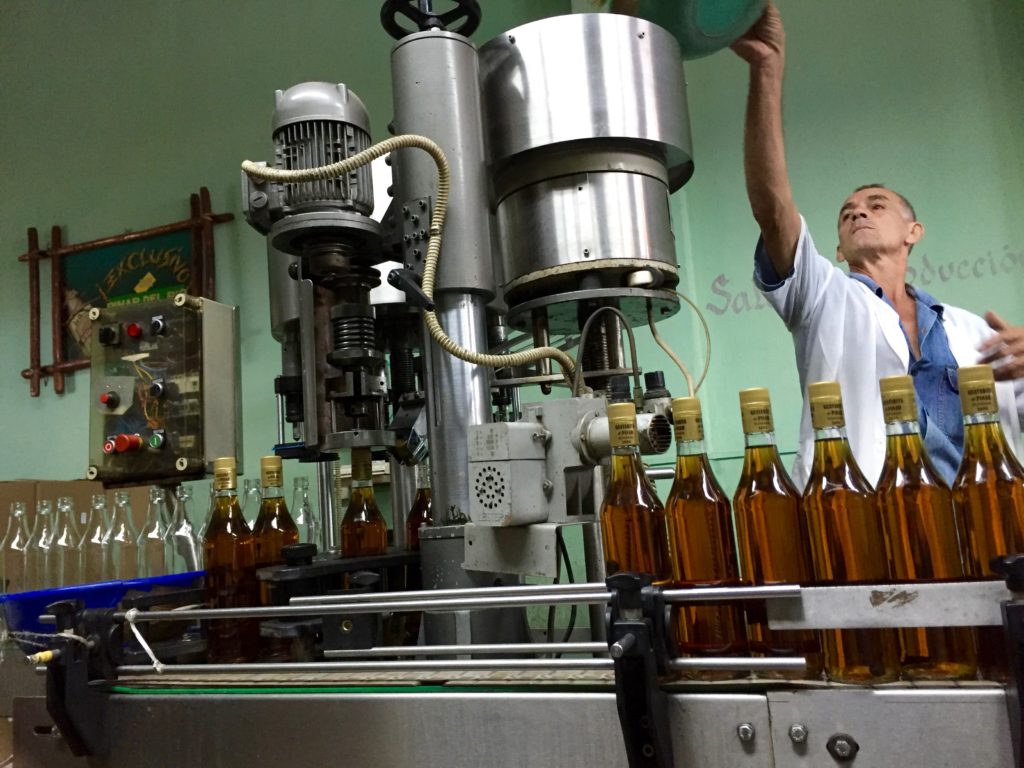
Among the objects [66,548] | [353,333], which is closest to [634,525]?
[353,333]

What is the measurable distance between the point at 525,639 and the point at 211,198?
247 centimetres

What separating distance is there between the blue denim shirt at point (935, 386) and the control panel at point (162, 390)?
55.3 inches

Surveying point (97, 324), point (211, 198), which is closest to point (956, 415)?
point (97, 324)

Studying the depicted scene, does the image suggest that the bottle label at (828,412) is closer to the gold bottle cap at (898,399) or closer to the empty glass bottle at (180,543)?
the gold bottle cap at (898,399)

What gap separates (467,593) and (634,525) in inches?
7.9

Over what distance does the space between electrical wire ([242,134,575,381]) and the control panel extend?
0.72 m

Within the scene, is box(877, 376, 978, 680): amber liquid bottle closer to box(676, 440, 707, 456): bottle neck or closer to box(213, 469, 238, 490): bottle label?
box(676, 440, 707, 456): bottle neck

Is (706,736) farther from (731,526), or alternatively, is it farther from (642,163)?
(642,163)

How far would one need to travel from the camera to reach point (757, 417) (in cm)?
75

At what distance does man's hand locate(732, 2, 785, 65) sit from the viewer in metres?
2.10

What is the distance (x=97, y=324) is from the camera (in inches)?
66.6

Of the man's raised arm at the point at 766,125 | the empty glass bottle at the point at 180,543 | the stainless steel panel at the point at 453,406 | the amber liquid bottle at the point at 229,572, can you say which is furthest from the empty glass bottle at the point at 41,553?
the man's raised arm at the point at 766,125

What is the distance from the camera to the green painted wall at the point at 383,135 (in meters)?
1.96

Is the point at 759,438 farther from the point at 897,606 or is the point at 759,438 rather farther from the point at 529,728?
the point at 529,728
